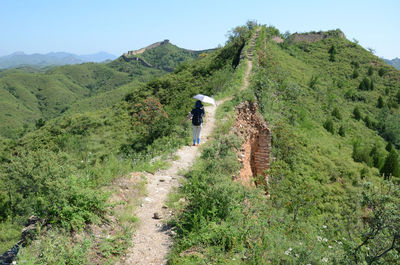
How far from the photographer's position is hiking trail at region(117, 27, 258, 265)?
426 centimetres

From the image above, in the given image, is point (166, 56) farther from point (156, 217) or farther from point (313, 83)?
point (156, 217)

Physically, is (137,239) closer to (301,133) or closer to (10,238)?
(301,133)

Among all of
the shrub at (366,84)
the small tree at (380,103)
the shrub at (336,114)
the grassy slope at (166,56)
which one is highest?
the grassy slope at (166,56)

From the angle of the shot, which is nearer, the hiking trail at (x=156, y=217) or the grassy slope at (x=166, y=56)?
the hiking trail at (x=156, y=217)

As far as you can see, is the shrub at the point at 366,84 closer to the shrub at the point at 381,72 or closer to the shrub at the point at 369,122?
the shrub at the point at 381,72

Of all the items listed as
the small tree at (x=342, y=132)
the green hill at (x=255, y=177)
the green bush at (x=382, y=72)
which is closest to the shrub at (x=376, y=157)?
the green hill at (x=255, y=177)

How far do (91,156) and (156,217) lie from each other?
13622mm

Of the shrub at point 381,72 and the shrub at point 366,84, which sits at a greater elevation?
the shrub at point 381,72

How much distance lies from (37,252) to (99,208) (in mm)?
1264

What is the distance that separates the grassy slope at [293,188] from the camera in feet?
13.8

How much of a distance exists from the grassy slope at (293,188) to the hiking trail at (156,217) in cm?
31

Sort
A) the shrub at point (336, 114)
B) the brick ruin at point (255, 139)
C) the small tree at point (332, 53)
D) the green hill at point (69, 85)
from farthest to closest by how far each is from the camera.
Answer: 1. the green hill at point (69, 85)
2. the small tree at point (332, 53)
3. the shrub at point (336, 114)
4. the brick ruin at point (255, 139)

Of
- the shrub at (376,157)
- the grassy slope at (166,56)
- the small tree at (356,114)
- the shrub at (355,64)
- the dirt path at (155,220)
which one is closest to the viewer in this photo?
the dirt path at (155,220)

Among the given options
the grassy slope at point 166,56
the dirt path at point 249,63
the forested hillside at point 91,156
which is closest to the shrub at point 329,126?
the dirt path at point 249,63
